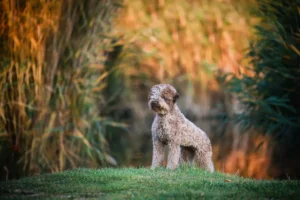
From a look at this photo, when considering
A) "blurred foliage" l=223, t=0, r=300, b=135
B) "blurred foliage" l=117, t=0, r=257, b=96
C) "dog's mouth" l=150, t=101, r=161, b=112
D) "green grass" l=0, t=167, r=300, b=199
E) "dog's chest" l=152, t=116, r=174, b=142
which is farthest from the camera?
"blurred foliage" l=117, t=0, r=257, b=96

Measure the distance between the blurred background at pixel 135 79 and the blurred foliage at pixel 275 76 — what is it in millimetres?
28

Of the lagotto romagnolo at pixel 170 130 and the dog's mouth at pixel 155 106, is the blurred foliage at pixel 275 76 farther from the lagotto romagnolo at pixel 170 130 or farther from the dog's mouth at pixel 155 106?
the dog's mouth at pixel 155 106

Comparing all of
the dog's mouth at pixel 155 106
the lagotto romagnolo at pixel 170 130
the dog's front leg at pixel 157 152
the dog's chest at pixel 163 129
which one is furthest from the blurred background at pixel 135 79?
the dog's mouth at pixel 155 106

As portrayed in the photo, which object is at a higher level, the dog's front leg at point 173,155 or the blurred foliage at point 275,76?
the blurred foliage at point 275,76

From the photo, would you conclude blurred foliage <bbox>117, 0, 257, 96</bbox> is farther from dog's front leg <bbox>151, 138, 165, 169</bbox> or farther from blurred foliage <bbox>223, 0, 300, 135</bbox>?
dog's front leg <bbox>151, 138, 165, 169</bbox>

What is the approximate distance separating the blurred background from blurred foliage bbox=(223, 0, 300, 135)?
0.03 m

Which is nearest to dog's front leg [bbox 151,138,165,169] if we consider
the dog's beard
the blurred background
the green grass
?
the green grass

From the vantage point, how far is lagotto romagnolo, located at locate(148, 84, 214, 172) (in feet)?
22.8

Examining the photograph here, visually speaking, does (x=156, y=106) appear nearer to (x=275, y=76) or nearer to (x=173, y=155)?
(x=173, y=155)

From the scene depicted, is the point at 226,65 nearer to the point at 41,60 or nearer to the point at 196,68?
the point at 196,68

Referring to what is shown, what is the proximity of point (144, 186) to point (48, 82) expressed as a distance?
16.0ft

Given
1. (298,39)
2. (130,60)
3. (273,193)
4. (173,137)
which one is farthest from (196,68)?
(273,193)

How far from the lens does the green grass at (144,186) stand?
19.1 feet

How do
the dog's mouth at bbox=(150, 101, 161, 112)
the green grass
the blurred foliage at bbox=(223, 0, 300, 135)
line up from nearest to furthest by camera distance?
the green grass < the dog's mouth at bbox=(150, 101, 161, 112) < the blurred foliage at bbox=(223, 0, 300, 135)
